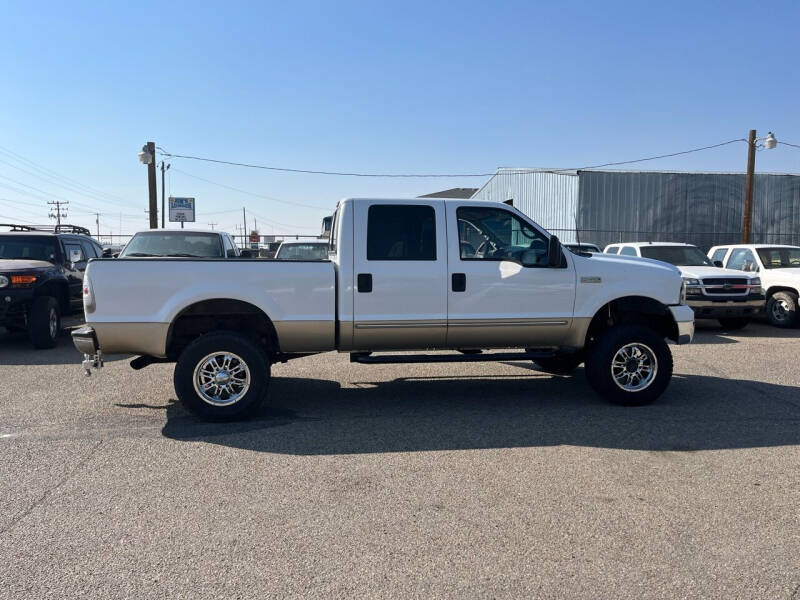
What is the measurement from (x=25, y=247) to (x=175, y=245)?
2.89 metres

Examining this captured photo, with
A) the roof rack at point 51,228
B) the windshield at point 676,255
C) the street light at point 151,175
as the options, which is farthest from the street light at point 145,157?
the windshield at point 676,255

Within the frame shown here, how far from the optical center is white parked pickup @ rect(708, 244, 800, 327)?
41.5 feet

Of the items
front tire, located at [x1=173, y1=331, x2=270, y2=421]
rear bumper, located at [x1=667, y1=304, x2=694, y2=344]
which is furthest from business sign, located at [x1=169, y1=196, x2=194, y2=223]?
rear bumper, located at [x1=667, y1=304, x2=694, y2=344]

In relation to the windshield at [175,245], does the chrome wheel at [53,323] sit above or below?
below

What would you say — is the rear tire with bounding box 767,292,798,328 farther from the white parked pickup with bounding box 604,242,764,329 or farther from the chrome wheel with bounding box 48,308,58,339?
the chrome wheel with bounding box 48,308,58,339

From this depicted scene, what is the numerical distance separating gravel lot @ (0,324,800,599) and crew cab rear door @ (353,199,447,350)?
780mm

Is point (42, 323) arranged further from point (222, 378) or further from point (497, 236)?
point (497, 236)

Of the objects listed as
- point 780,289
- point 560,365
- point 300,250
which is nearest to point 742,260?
point 780,289

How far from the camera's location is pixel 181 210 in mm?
35125

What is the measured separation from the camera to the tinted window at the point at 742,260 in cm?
1365

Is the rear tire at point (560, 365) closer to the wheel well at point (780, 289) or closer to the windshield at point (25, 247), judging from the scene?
the wheel well at point (780, 289)

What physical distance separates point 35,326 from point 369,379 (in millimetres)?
5426

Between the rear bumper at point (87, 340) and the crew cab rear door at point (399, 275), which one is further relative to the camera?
the crew cab rear door at point (399, 275)

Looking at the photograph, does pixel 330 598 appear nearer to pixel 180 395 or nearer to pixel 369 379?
pixel 180 395
